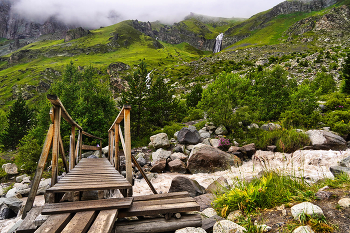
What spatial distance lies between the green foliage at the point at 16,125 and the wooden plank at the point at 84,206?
93.2ft

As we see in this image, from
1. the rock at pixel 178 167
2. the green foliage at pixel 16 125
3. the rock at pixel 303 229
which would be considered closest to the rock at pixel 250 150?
the rock at pixel 178 167

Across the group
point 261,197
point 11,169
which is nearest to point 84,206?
point 261,197

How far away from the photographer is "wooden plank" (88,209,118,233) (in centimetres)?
205

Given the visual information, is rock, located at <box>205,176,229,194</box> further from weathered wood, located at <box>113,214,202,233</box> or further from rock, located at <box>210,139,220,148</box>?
rock, located at <box>210,139,220,148</box>

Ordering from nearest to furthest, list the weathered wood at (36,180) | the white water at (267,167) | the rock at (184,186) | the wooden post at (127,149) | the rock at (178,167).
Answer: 1. the weathered wood at (36,180)
2. the wooden post at (127,149)
3. the rock at (184,186)
4. the white water at (267,167)
5. the rock at (178,167)

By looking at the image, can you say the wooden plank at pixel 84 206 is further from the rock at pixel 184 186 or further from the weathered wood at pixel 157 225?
the rock at pixel 184 186

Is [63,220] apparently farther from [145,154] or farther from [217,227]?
[145,154]

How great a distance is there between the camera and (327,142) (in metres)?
9.24

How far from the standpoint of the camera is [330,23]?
61188mm

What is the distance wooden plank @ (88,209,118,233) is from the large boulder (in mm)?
6864

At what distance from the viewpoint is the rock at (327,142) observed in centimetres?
915

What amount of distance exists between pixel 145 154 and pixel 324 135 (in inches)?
436

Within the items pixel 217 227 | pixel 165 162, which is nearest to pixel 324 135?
pixel 165 162

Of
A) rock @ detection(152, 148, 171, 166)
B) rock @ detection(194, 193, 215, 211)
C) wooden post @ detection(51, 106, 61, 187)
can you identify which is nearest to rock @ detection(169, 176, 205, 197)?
rock @ detection(194, 193, 215, 211)
